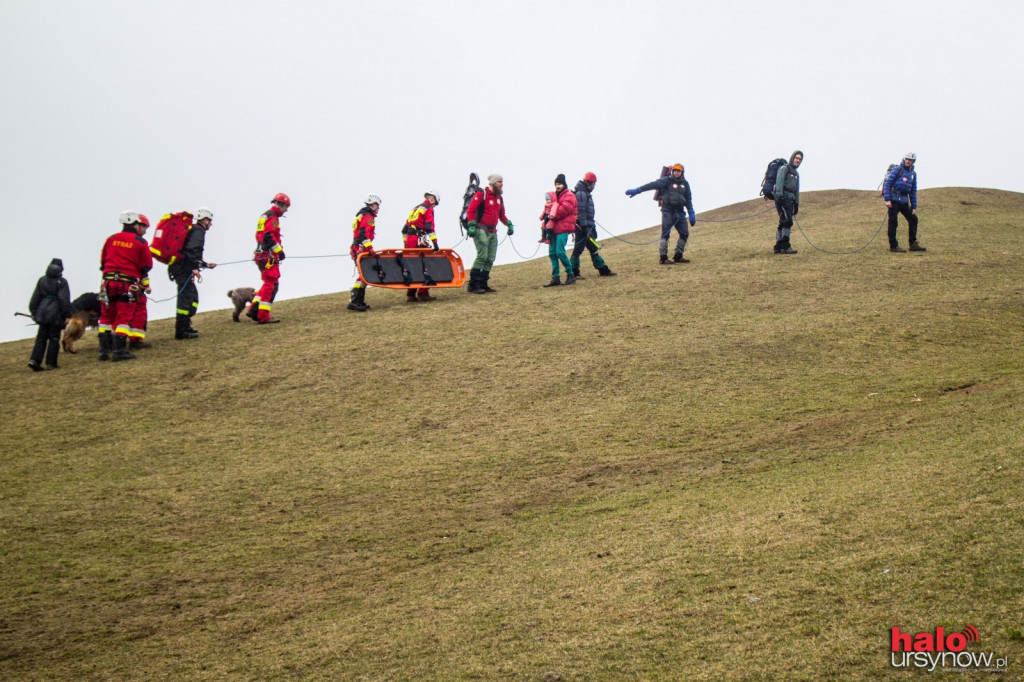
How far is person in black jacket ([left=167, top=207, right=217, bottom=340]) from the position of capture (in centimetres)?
1527

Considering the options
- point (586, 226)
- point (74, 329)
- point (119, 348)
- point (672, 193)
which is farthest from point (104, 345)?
point (672, 193)

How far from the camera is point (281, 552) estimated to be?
8.01 metres

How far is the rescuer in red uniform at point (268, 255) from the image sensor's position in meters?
15.9

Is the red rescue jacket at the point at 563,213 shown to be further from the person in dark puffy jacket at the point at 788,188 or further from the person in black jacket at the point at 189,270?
the person in black jacket at the point at 189,270

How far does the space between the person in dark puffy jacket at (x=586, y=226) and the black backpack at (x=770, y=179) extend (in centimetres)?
374

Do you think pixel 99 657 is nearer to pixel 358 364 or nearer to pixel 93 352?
pixel 358 364

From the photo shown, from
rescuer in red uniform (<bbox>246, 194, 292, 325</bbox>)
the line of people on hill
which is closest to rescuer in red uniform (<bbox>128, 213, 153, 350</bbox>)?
the line of people on hill

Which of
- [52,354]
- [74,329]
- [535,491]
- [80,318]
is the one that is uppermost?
[80,318]

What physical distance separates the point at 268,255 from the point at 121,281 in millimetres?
2645

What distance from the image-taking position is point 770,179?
64.8 ft

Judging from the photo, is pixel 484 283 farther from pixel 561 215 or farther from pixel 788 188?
pixel 788 188

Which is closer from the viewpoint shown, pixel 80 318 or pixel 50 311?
pixel 50 311

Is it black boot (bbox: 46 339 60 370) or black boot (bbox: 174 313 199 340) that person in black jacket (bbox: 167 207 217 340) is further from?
black boot (bbox: 46 339 60 370)

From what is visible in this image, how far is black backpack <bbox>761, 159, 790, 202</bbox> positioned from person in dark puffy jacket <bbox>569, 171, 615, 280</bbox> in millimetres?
3743
